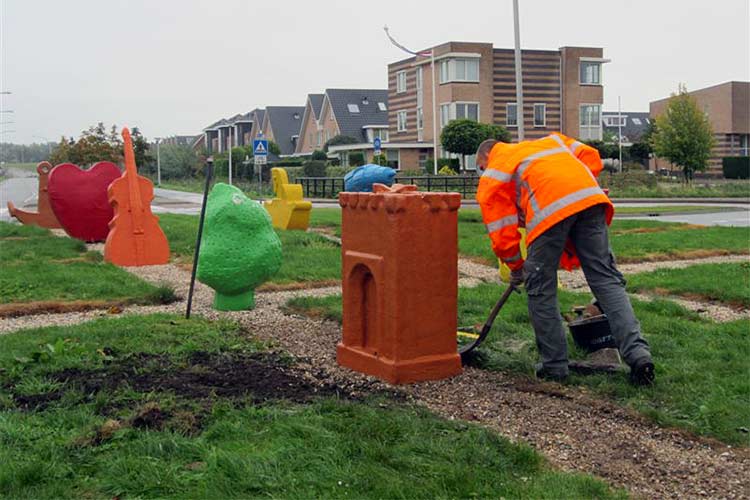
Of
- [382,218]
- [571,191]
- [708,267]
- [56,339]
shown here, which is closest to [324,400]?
[382,218]

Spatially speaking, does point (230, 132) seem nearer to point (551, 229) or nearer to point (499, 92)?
point (499, 92)

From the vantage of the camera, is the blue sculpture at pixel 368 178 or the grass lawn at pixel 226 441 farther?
the blue sculpture at pixel 368 178

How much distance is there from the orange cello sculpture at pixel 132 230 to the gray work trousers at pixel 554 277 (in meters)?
8.23

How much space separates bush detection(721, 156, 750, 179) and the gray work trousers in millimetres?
46891

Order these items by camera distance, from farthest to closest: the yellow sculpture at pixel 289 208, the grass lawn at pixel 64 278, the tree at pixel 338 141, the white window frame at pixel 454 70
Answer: the tree at pixel 338 141
the white window frame at pixel 454 70
the yellow sculpture at pixel 289 208
the grass lawn at pixel 64 278

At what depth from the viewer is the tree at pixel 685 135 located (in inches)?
1713

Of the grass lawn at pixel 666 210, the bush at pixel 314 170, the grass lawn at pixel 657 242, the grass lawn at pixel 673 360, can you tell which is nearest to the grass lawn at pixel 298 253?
the grass lawn at pixel 673 360

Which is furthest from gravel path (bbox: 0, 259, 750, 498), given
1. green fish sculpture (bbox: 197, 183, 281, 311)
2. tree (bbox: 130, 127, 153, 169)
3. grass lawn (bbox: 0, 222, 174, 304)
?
tree (bbox: 130, 127, 153, 169)

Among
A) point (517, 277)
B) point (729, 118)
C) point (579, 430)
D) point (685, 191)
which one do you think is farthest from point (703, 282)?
point (729, 118)

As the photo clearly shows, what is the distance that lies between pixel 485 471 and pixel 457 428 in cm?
66

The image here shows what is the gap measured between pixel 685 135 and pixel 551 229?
134ft

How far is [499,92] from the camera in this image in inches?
1948

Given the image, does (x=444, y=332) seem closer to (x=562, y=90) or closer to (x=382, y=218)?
(x=382, y=218)

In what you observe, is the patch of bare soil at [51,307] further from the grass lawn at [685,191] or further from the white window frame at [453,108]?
the white window frame at [453,108]
